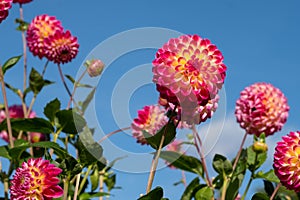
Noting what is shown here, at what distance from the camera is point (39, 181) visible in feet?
4.72

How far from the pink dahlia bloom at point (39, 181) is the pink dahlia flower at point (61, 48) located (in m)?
1.28

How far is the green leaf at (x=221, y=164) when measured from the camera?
6.46 feet

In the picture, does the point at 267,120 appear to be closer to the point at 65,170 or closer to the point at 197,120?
the point at 197,120

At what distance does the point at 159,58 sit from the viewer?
4.66 feet

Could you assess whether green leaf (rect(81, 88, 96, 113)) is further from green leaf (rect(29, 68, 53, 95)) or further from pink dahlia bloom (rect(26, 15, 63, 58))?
pink dahlia bloom (rect(26, 15, 63, 58))

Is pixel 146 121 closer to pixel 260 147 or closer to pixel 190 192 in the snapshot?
pixel 190 192

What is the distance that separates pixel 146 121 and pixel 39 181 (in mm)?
1058

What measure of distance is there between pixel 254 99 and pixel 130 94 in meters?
0.87

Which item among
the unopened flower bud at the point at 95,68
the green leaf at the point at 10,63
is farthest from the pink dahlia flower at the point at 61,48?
the green leaf at the point at 10,63

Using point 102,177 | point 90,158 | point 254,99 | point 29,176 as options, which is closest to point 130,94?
point 90,158

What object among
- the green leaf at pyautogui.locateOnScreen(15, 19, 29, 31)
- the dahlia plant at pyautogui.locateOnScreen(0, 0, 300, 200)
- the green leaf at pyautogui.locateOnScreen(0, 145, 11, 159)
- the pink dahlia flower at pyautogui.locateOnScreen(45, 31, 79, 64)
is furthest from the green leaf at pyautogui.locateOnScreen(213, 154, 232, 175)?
the green leaf at pyautogui.locateOnScreen(15, 19, 29, 31)

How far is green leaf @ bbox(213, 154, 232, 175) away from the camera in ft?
6.46

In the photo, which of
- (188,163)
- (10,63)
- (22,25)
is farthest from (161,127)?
(22,25)

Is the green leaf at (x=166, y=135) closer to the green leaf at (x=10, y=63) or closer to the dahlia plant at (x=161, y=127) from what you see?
the dahlia plant at (x=161, y=127)
